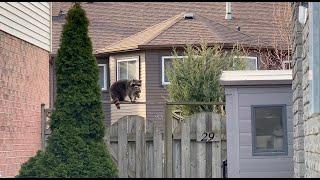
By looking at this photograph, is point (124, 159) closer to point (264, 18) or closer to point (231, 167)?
point (231, 167)

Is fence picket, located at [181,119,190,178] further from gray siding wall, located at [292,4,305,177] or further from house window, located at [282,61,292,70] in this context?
house window, located at [282,61,292,70]

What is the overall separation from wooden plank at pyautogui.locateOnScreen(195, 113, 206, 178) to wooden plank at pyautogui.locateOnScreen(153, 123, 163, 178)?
0.65 m

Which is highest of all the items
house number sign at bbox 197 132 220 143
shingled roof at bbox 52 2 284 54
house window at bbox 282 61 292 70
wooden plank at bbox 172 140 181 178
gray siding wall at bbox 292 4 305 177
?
shingled roof at bbox 52 2 284 54

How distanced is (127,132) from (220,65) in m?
7.70

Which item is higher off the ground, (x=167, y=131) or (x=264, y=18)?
(x=264, y=18)

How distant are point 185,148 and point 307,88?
5528 millimetres

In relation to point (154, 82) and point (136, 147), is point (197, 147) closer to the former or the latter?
point (136, 147)

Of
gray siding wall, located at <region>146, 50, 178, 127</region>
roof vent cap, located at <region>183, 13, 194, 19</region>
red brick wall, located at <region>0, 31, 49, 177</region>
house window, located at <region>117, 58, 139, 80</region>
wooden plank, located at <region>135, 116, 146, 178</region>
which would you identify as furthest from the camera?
roof vent cap, located at <region>183, 13, 194, 19</region>

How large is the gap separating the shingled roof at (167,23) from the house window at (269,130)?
44.6 feet

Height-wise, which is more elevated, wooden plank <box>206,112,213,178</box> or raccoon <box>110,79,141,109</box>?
raccoon <box>110,79,141,109</box>

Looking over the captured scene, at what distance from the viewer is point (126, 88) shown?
15953 millimetres

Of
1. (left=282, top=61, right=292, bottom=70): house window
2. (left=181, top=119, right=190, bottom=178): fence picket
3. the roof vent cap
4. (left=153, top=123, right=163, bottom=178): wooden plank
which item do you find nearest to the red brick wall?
(left=153, top=123, right=163, bottom=178): wooden plank

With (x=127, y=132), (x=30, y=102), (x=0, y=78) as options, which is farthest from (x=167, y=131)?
(x=30, y=102)

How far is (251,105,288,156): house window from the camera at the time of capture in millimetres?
11273
